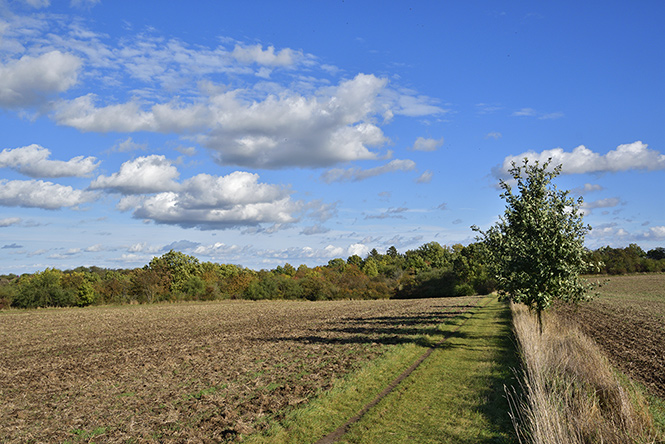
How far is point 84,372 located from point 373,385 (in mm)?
11870

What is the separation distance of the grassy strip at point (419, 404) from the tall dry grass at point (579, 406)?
132cm

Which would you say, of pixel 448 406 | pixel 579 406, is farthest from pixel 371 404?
pixel 579 406

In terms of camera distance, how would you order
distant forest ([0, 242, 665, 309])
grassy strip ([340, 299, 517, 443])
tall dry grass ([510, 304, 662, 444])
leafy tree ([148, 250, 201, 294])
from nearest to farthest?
1. tall dry grass ([510, 304, 662, 444])
2. grassy strip ([340, 299, 517, 443])
3. distant forest ([0, 242, 665, 309])
4. leafy tree ([148, 250, 201, 294])

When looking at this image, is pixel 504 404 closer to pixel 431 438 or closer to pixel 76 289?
pixel 431 438

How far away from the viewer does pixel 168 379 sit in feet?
51.8

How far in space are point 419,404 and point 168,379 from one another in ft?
29.7

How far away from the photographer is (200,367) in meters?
17.9

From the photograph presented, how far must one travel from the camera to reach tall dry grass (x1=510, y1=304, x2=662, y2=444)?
21.9 ft

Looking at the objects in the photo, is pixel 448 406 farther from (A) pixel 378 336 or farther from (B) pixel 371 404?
(A) pixel 378 336

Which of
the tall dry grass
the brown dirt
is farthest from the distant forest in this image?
the tall dry grass

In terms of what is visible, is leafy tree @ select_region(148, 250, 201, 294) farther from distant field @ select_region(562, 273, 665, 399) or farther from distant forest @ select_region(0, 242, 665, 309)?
distant field @ select_region(562, 273, 665, 399)

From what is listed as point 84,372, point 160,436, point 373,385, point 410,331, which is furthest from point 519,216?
point 84,372

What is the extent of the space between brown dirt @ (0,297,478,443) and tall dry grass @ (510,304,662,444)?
606 centimetres

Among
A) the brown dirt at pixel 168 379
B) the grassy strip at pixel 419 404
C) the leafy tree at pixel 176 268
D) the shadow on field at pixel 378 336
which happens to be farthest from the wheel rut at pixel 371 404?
the leafy tree at pixel 176 268
